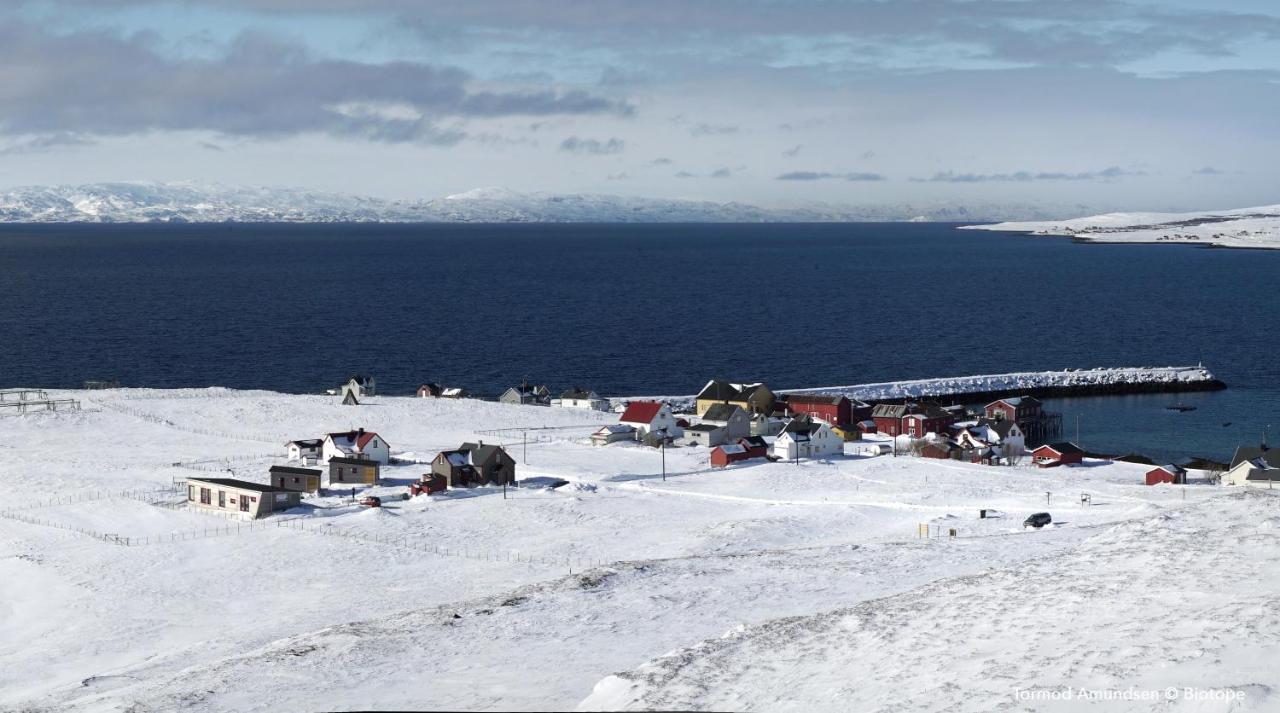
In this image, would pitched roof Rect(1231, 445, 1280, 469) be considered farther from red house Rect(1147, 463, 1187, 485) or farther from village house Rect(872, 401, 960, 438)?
village house Rect(872, 401, 960, 438)

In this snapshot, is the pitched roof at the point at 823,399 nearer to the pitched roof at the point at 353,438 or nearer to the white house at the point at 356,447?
the white house at the point at 356,447

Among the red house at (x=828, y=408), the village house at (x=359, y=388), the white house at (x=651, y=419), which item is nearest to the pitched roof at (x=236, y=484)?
the white house at (x=651, y=419)

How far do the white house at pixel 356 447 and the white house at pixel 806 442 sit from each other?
19727mm

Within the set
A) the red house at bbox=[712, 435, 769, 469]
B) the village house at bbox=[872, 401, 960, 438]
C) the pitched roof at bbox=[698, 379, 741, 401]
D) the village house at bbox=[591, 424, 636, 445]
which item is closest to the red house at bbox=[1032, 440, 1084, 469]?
the village house at bbox=[872, 401, 960, 438]

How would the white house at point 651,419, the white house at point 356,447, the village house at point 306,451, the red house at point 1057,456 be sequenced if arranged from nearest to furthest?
1. the white house at point 356,447
2. the village house at point 306,451
3. the red house at point 1057,456
4. the white house at point 651,419

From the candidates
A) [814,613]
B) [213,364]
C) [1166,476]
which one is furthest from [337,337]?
[814,613]

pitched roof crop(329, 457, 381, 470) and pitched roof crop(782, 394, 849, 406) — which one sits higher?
pitched roof crop(782, 394, 849, 406)

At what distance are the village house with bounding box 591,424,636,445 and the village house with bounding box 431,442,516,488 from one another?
409 inches

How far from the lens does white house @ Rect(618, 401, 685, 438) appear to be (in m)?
64.9

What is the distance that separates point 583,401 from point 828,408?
16.3 meters

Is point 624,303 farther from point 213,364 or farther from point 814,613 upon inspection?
point 814,613

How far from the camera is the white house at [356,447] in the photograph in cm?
5538

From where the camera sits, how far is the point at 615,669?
25.6m

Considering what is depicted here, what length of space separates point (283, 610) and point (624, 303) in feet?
393
